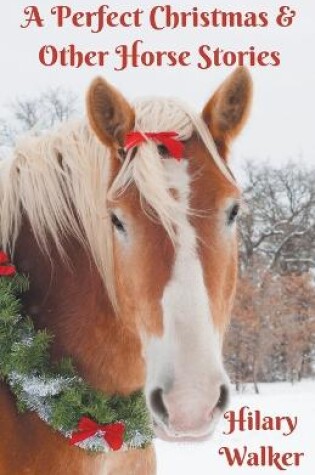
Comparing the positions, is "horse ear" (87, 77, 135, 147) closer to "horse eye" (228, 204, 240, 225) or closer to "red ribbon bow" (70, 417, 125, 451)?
"horse eye" (228, 204, 240, 225)

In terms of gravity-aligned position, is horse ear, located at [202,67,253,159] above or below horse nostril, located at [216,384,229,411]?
above

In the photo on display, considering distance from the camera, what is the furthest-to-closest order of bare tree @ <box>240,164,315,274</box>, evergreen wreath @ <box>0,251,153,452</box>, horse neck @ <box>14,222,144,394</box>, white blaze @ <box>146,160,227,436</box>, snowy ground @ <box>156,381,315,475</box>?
1. bare tree @ <box>240,164,315,274</box>
2. snowy ground @ <box>156,381,315,475</box>
3. horse neck @ <box>14,222,144,394</box>
4. evergreen wreath @ <box>0,251,153,452</box>
5. white blaze @ <box>146,160,227,436</box>

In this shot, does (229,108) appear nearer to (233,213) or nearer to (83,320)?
Result: (233,213)

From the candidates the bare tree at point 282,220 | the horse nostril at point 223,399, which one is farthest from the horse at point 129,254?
the bare tree at point 282,220

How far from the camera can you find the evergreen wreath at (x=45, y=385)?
2.46 metres

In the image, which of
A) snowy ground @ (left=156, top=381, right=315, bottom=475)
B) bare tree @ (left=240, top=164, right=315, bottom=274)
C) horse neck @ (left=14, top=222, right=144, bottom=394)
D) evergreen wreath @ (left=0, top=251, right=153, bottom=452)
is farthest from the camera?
bare tree @ (left=240, top=164, right=315, bottom=274)

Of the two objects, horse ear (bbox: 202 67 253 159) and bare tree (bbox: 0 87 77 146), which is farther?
bare tree (bbox: 0 87 77 146)

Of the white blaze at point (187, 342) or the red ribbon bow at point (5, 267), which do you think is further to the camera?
the red ribbon bow at point (5, 267)

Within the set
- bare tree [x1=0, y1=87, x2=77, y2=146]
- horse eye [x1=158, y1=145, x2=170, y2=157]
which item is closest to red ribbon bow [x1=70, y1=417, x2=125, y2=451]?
horse eye [x1=158, y1=145, x2=170, y2=157]

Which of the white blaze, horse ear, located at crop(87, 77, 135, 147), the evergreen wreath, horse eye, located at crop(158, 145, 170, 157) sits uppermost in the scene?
horse ear, located at crop(87, 77, 135, 147)

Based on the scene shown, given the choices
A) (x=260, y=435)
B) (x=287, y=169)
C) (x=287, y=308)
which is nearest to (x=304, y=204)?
(x=287, y=169)

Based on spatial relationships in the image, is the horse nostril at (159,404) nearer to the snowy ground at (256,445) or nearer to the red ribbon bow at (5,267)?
the red ribbon bow at (5,267)

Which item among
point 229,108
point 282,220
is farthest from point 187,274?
point 282,220

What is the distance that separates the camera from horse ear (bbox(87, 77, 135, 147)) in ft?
7.82
